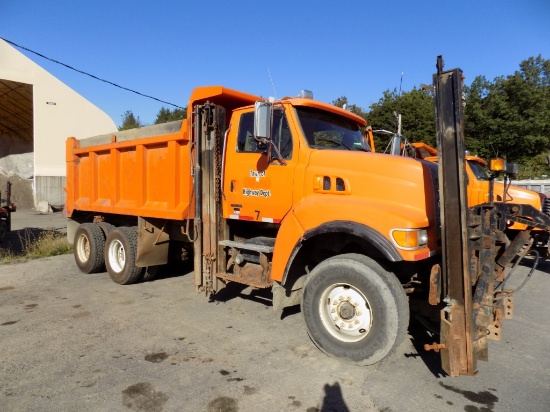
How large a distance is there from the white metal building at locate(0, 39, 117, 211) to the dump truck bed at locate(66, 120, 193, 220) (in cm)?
1789

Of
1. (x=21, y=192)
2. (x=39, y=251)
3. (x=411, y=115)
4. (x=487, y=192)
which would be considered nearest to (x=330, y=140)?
(x=487, y=192)

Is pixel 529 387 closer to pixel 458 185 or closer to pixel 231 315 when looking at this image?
pixel 458 185

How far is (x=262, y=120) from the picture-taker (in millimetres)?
4160

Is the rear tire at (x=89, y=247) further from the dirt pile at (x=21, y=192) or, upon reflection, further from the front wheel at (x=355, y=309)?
the dirt pile at (x=21, y=192)

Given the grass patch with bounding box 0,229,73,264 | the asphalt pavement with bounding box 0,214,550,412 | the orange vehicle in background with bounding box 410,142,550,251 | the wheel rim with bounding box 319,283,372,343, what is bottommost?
the asphalt pavement with bounding box 0,214,550,412

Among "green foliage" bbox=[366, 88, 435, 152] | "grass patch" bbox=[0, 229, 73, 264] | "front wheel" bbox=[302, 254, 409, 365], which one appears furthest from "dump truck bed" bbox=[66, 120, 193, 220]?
"green foliage" bbox=[366, 88, 435, 152]

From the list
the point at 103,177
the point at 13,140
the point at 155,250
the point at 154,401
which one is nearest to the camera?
the point at 154,401

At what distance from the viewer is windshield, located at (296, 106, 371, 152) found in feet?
15.0

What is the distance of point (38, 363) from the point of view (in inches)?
151

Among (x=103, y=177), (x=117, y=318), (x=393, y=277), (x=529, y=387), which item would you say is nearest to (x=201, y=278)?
(x=117, y=318)

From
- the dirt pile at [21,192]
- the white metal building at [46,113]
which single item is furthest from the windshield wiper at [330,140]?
the dirt pile at [21,192]

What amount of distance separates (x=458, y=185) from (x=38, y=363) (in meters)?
4.14

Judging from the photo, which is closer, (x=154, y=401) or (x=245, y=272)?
(x=154, y=401)

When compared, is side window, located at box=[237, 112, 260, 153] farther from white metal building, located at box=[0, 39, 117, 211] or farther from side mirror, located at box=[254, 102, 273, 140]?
white metal building, located at box=[0, 39, 117, 211]
